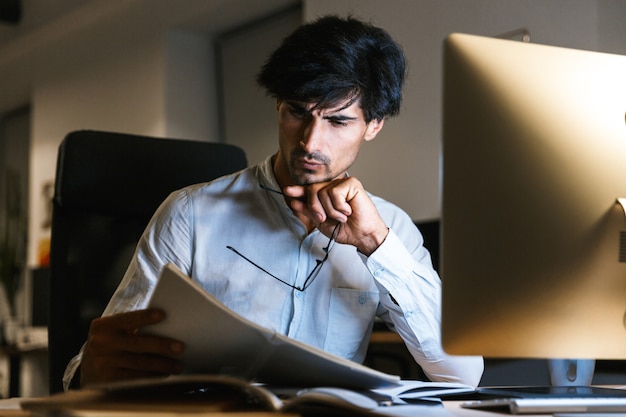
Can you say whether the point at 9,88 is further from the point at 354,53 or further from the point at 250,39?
the point at 354,53

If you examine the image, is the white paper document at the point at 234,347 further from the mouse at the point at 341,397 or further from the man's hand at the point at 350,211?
the man's hand at the point at 350,211

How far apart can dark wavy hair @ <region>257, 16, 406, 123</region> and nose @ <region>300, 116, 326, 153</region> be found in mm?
32

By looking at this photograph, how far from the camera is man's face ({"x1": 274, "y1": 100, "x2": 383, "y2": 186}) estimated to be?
1.53 metres

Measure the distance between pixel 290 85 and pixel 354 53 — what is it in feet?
0.52

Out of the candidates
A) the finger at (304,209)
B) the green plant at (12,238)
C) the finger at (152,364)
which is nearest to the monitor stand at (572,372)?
the finger at (304,209)

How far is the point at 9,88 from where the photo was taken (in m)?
6.48

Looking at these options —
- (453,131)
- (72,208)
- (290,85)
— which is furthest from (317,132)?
(453,131)

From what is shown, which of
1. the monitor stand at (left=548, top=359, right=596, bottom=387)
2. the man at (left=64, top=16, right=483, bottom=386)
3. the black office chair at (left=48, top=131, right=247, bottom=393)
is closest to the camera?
the monitor stand at (left=548, top=359, right=596, bottom=387)

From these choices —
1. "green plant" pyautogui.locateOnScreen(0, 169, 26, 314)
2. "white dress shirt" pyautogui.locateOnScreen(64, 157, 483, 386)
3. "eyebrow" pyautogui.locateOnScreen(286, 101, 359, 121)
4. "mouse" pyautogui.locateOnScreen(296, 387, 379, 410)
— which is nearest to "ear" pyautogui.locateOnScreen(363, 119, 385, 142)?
"eyebrow" pyautogui.locateOnScreen(286, 101, 359, 121)

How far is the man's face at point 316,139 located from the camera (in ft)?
5.03

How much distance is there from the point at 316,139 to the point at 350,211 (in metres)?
0.28

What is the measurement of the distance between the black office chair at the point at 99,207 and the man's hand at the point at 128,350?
0.66 metres

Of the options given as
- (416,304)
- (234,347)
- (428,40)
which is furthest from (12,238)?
(234,347)

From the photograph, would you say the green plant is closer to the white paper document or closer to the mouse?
the white paper document
